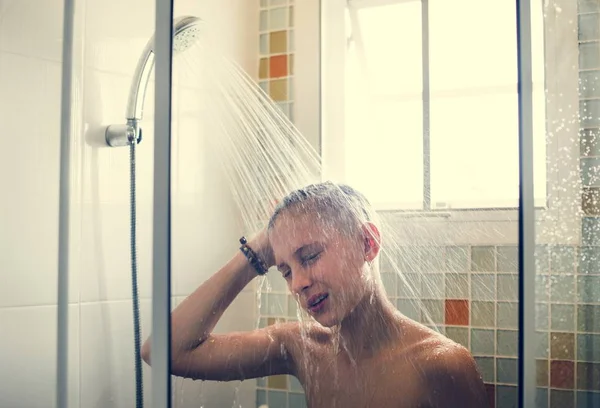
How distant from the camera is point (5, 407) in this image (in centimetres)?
107

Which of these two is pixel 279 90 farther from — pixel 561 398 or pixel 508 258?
pixel 561 398

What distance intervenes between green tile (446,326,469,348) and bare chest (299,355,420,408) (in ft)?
0.22

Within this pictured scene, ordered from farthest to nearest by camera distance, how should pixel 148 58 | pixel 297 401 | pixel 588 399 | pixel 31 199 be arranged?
pixel 31 199 < pixel 148 58 < pixel 297 401 < pixel 588 399

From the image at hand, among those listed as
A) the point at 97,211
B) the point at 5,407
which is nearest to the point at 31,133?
the point at 97,211

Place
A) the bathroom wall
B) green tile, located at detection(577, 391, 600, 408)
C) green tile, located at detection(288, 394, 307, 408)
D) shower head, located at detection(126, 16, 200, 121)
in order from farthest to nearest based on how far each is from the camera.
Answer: the bathroom wall
shower head, located at detection(126, 16, 200, 121)
green tile, located at detection(288, 394, 307, 408)
green tile, located at detection(577, 391, 600, 408)

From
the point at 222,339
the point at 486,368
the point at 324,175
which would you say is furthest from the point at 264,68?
the point at 486,368

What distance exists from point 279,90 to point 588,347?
51cm

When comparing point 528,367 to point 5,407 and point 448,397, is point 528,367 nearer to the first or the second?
point 448,397

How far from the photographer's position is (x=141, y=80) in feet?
3.42

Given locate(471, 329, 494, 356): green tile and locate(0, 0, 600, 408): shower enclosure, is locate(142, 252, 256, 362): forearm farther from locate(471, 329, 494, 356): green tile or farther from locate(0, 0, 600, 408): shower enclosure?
locate(471, 329, 494, 356): green tile

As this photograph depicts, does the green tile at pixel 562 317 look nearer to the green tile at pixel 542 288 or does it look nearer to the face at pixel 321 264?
the green tile at pixel 542 288

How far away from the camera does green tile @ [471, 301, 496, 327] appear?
758mm

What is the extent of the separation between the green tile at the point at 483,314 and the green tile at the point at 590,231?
0.13 m

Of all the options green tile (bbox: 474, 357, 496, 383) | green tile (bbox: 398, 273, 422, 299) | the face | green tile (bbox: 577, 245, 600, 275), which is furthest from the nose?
green tile (bbox: 577, 245, 600, 275)
